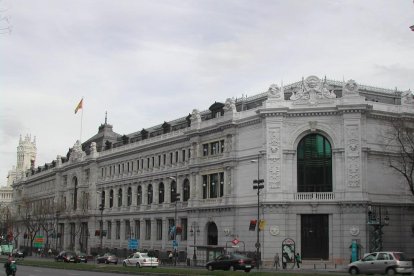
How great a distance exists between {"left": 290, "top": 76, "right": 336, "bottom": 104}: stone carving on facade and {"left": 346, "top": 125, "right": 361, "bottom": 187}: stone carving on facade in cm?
461

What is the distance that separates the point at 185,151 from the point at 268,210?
2212 cm

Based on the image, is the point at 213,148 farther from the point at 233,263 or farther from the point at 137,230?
the point at 233,263

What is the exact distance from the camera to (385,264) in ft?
139

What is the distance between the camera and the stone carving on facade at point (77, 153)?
387 feet

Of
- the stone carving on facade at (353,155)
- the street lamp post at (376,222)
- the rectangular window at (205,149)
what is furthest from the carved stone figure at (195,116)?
the street lamp post at (376,222)

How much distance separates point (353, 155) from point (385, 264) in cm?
2457

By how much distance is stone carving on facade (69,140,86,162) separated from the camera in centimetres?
11788

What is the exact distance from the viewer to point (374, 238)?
2532 inches

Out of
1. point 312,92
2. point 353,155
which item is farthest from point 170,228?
point 353,155

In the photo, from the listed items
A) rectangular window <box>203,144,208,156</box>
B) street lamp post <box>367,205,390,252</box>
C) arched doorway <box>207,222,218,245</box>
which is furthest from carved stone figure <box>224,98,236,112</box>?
street lamp post <box>367,205,390,252</box>

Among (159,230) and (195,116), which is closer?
(195,116)

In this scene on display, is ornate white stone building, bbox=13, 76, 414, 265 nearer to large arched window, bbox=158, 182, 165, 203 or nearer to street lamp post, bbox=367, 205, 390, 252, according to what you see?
street lamp post, bbox=367, 205, 390, 252

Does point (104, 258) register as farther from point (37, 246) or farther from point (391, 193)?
point (37, 246)

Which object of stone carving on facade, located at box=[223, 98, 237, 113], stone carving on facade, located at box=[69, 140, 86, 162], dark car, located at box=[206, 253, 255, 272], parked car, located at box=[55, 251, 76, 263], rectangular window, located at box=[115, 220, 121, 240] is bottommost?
parked car, located at box=[55, 251, 76, 263]
